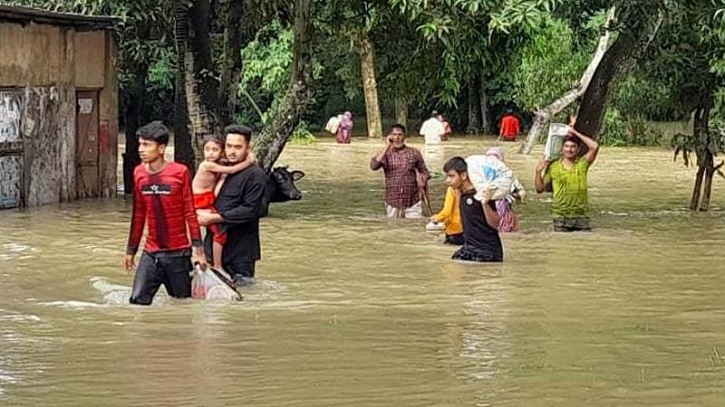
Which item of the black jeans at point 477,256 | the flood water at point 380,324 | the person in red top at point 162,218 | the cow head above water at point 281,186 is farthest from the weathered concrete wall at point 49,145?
the person in red top at point 162,218

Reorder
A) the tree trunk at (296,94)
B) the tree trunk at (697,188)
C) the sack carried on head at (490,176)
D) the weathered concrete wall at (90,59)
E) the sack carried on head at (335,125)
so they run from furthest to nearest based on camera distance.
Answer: the sack carried on head at (335,125) → the weathered concrete wall at (90,59) → the tree trunk at (296,94) → the tree trunk at (697,188) → the sack carried on head at (490,176)

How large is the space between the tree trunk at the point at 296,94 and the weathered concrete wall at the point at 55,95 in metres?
3.27

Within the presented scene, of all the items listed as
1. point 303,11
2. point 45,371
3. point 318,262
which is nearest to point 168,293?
point 45,371

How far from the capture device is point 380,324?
33.6 ft

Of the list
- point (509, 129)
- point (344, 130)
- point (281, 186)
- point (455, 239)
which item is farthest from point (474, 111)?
point (455, 239)

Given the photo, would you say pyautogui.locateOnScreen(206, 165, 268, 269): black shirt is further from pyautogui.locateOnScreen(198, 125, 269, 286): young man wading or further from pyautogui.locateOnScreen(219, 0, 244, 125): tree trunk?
pyautogui.locateOnScreen(219, 0, 244, 125): tree trunk

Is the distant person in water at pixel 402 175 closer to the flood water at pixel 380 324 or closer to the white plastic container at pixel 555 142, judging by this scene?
the flood water at pixel 380 324

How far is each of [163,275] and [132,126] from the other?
46.2ft

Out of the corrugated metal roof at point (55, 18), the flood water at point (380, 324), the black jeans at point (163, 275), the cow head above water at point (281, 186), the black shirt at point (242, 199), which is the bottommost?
the flood water at point (380, 324)

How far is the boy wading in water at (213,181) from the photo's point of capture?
36.3ft

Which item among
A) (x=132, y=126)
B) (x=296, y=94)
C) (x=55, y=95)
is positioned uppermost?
(x=296, y=94)

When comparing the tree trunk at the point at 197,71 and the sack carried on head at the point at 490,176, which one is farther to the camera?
the tree trunk at the point at 197,71

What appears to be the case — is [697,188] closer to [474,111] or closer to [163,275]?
[163,275]

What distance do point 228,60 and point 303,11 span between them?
1.48 meters
